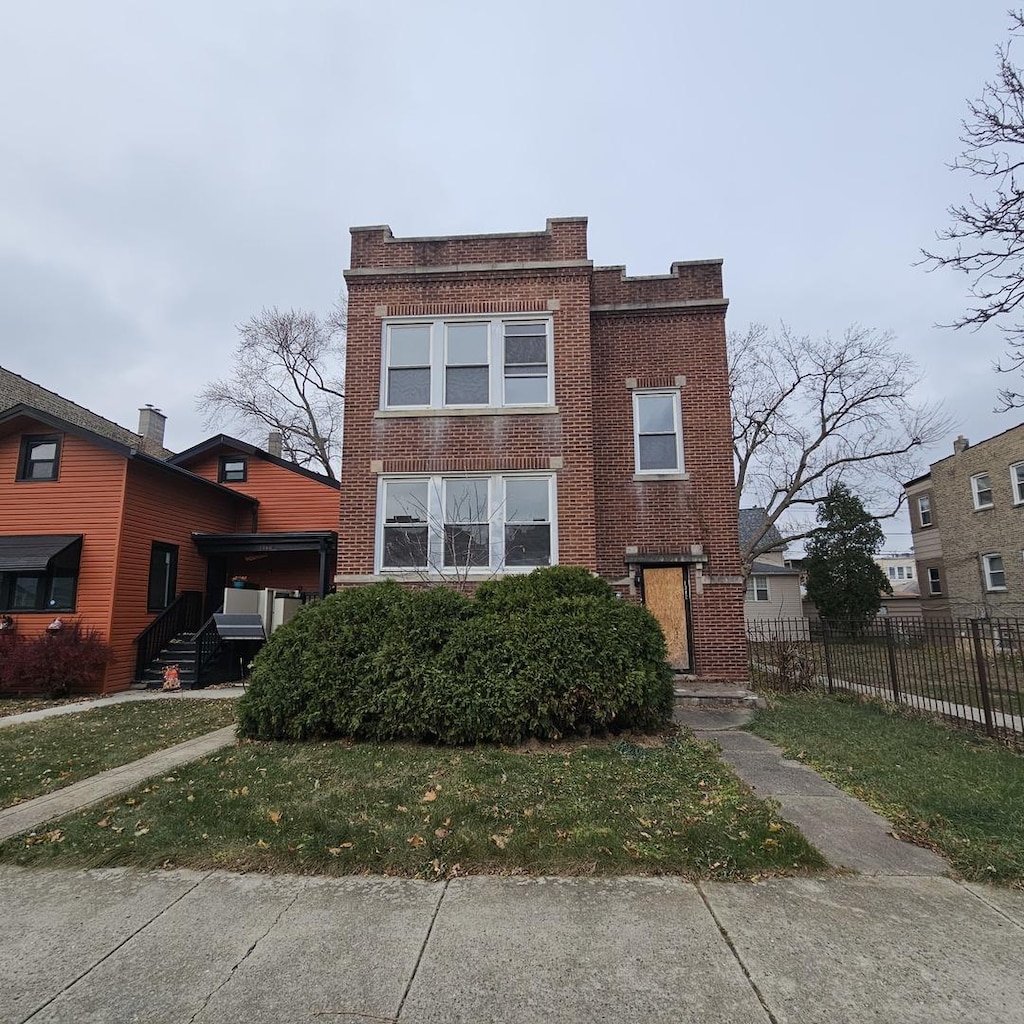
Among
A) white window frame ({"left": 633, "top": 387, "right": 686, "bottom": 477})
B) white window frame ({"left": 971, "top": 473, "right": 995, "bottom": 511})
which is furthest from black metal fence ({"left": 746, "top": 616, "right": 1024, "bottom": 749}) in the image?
white window frame ({"left": 971, "top": 473, "right": 995, "bottom": 511})

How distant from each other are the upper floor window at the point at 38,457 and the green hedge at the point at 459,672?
32.8 feet

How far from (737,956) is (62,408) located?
24.0 m

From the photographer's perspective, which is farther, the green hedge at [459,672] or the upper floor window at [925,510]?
the upper floor window at [925,510]

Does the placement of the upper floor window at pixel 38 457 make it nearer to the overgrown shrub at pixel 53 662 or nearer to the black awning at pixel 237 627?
the overgrown shrub at pixel 53 662

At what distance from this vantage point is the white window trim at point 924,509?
26.6m

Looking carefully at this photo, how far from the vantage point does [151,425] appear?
21625 mm

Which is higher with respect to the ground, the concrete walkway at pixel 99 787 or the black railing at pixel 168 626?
the black railing at pixel 168 626

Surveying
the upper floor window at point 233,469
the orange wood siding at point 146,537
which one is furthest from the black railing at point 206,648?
the upper floor window at point 233,469

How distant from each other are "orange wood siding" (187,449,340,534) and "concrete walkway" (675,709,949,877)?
13519 mm

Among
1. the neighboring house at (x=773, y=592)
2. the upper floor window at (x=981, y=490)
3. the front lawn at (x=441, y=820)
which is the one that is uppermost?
the upper floor window at (x=981, y=490)

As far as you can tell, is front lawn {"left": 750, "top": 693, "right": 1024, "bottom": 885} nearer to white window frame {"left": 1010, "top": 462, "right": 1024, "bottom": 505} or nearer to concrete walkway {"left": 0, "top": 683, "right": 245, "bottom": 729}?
concrete walkway {"left": 0, "top": 683, "right": 245, "bottom": 729}

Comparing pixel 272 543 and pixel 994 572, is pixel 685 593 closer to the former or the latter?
pixel 272 543

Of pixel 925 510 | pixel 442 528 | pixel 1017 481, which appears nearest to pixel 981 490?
pixel 1017 481

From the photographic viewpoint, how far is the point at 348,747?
259 inches
